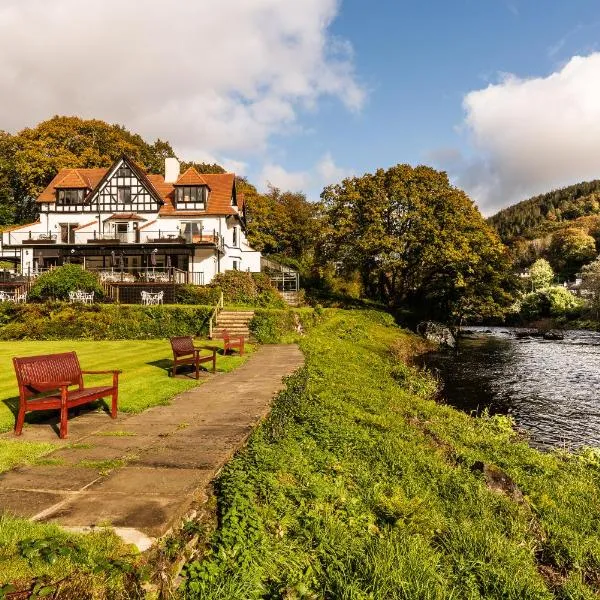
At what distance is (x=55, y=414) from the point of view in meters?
8.80

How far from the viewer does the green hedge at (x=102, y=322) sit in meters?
23.5

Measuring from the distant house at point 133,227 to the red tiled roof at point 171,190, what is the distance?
9cm

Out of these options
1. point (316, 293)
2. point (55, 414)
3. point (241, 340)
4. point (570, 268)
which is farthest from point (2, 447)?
point (570, 268)

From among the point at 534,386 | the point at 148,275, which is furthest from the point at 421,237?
the point at 148,275

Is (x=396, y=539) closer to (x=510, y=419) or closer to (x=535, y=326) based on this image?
(x=510, y=419)

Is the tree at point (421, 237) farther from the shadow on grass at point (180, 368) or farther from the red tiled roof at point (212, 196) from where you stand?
the shadow on grass at point (180, 368)

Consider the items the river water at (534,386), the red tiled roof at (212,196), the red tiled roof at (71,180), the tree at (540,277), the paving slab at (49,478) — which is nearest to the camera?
the paving slab at (49,478)

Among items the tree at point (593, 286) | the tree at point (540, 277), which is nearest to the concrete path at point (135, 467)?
the tree at point (593, 286)

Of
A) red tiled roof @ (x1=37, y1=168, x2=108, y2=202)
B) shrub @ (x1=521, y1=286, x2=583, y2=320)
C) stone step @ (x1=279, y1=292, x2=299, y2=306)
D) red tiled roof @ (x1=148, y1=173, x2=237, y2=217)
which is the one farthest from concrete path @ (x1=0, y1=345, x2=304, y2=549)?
shrub @ (x1=521, y1=286, x2=583, y2=320)

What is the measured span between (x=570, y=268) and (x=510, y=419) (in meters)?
96.0

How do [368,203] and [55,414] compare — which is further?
[368,203]

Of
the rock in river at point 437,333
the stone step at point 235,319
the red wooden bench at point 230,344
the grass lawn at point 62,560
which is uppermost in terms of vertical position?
the stone step at point 235,319

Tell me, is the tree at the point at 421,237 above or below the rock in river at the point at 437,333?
above

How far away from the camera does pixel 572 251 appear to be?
310ft
